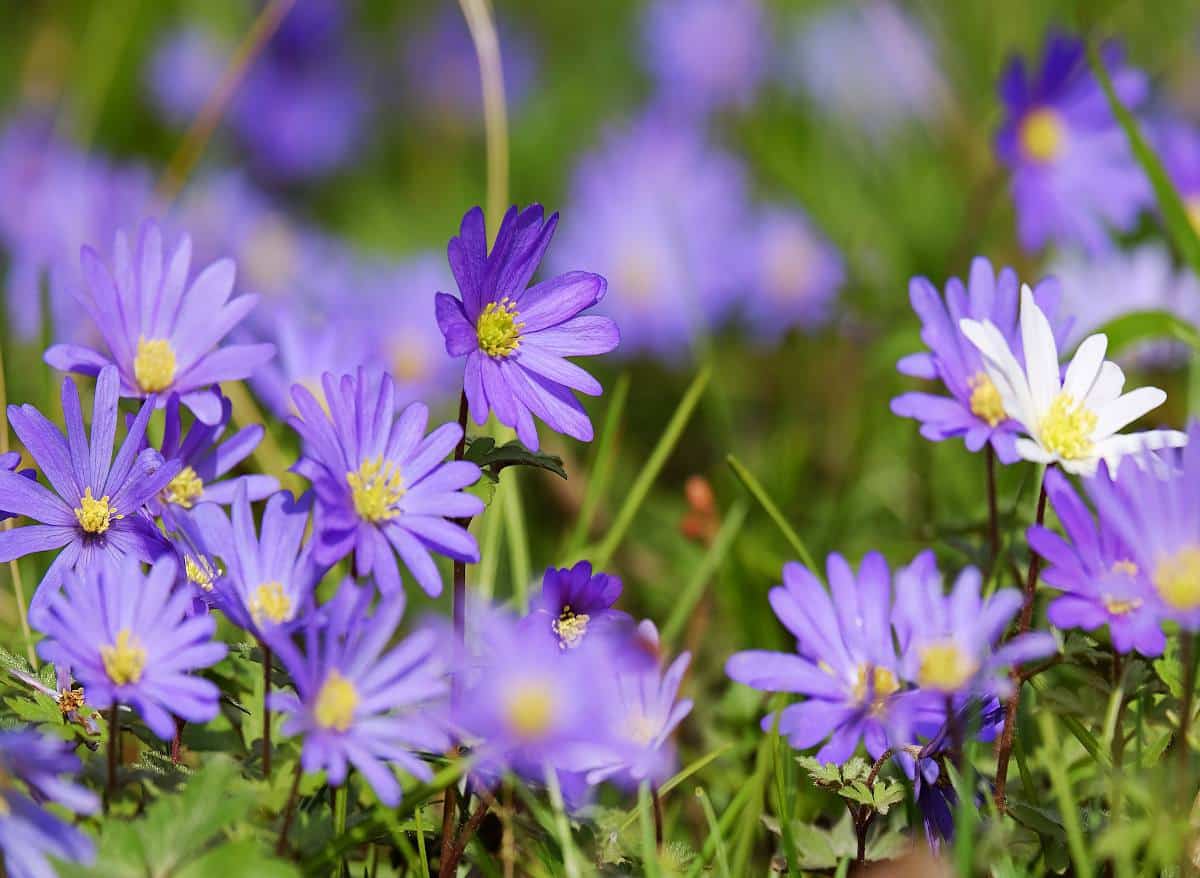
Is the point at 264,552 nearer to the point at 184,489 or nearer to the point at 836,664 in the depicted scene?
the point at 184,489

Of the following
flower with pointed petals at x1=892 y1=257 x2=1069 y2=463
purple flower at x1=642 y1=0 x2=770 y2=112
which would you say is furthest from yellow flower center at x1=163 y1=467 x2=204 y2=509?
purple flower at x1=642 y1=0 x2=770 y2=112

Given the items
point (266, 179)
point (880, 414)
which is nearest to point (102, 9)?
point (266, 179)

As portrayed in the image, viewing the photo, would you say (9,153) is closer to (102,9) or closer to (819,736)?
(102,9)

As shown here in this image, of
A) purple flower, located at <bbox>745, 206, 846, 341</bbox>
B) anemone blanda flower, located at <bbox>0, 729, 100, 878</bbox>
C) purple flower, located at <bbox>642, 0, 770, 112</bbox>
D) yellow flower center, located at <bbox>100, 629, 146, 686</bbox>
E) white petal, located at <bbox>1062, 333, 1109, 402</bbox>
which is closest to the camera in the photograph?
anemone blanda flower, located at <bbox>0, 729, 100, 878</bbox>

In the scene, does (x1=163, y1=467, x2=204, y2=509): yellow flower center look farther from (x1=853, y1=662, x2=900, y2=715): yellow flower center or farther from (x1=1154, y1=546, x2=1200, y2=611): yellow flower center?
(x1=1154, y1=546, x2=1200, y2=611): yellow flower center

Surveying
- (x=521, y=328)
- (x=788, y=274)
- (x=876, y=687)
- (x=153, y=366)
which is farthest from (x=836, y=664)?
(x=788, y=274)

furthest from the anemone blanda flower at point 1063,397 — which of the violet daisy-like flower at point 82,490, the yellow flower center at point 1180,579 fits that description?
the violet daisy-like flower at point 82,490
